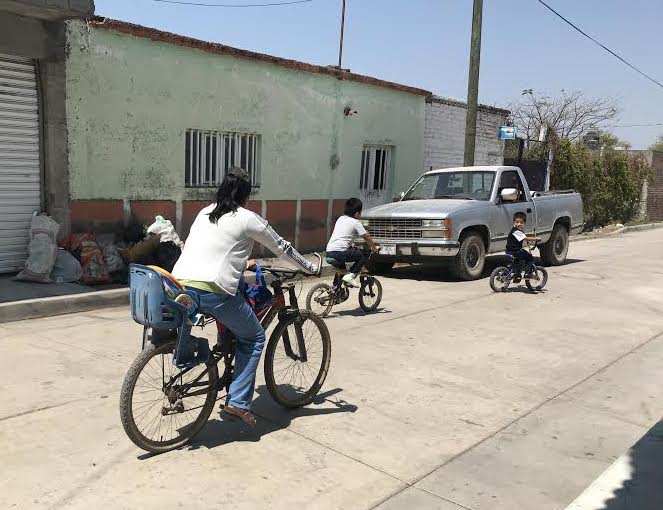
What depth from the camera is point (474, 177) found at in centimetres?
1195

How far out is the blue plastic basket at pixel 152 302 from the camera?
366 centimetres

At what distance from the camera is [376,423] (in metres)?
4.55

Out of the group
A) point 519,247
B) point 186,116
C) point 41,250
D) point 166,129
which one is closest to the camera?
point 41,250

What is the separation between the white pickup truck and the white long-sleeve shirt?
6887mm

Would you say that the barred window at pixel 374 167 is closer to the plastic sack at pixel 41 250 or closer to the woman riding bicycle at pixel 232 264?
the plastic sack at pixel 41 250

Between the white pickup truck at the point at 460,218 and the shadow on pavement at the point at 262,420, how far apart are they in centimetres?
579

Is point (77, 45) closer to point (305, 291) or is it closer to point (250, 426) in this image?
point (305, 291)

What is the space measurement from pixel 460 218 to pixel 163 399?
7.49m

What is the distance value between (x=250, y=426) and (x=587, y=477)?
7.05 ft

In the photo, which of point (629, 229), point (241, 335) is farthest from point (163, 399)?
point (629, 229)

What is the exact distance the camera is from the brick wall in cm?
1672

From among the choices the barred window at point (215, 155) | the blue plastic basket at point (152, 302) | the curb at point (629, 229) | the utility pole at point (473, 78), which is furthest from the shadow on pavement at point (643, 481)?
the curb at point (629, 229)

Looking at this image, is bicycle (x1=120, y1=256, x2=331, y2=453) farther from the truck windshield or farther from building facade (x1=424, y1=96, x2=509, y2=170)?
building facade (x1=424, y1=96, x2=509, y2=170)

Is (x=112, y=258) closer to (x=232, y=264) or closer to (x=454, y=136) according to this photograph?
(x=232, y=264)
